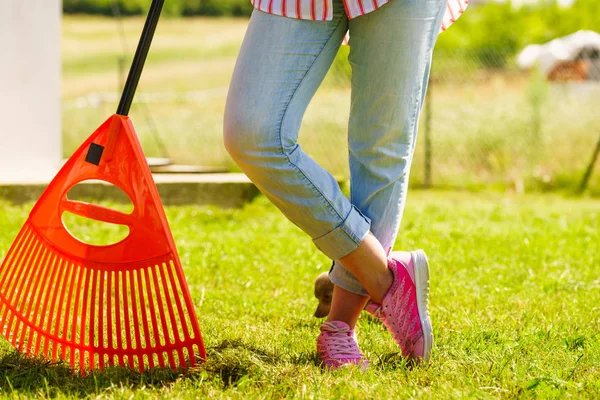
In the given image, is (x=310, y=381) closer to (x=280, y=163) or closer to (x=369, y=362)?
(x=369, y=362)

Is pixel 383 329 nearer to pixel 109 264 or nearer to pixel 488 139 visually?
pixel 109 264

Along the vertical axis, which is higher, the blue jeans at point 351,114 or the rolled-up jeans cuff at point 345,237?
the blue jeans at point 351,114

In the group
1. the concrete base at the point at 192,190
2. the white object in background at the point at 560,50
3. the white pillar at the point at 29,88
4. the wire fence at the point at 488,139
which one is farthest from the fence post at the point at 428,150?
the white object in background at the point at 560,50

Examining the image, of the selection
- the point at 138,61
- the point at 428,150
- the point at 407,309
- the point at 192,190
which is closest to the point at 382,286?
the point at 407,309

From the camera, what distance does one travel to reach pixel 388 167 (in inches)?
84.5

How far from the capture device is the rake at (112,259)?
2.13m

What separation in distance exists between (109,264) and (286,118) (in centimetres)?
61

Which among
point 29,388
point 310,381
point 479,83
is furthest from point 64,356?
point 479,83

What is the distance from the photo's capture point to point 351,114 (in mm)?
2182

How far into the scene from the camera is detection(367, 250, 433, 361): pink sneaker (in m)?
2.19

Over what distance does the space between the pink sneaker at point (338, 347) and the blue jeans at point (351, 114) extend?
8.1 inches

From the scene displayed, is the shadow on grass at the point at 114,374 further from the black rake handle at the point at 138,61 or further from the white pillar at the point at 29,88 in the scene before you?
the white pillar at the point at 29,88

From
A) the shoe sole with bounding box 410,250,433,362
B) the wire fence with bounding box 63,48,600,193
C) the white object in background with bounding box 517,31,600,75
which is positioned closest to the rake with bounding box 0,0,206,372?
the shoe sole with bounding box 410,250,433,362

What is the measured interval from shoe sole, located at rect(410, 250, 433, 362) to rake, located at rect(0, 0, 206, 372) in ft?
1.84
